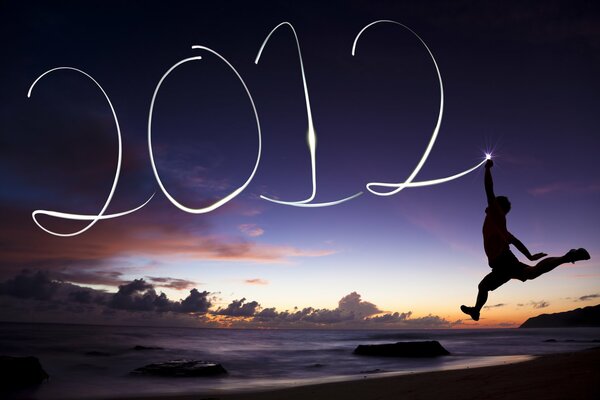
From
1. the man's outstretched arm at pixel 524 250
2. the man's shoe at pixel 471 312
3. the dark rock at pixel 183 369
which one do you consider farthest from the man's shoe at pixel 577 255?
the dark rock at pixel 183 369

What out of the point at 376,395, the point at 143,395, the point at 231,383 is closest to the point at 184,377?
the point at 231,383

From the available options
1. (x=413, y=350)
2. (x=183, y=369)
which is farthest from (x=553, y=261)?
(x=413, y=350)

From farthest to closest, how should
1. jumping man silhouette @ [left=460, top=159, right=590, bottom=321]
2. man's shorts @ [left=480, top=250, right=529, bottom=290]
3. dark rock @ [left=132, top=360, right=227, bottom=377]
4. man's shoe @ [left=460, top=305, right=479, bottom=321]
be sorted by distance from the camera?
dark rock @ [left=132, top=360, right=227, bottom=377] → man's shoe @ [left=460, top=305, right=479, bottom=321] → man's shorts @ [left=480, top=250, right=529, bottom=290] → jumping man silhouette @ [left=460, top=159, right=590, bottom=321]

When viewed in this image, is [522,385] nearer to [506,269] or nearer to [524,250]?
[506,269]

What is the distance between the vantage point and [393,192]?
44.7 ft

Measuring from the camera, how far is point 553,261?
6.66 m

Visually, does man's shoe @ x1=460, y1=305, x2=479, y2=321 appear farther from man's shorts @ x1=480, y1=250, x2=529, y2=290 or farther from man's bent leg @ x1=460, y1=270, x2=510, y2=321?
man's shorts @ x1=480, y1=250, x2=529, y2=290

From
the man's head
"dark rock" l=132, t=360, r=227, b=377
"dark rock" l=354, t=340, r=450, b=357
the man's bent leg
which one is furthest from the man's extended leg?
"dark rock" l=354, t=340, r=450, b=357

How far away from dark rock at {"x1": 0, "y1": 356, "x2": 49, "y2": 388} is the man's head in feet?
74.3

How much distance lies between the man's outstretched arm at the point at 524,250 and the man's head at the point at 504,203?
1.46ft

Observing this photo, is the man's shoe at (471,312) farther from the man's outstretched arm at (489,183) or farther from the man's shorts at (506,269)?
the man's outstretched arm at (489,183)

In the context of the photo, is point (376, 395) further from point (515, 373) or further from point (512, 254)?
point (512, 254)

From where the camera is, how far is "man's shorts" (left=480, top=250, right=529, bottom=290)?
6859mm

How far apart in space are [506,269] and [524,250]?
43 centimetres
